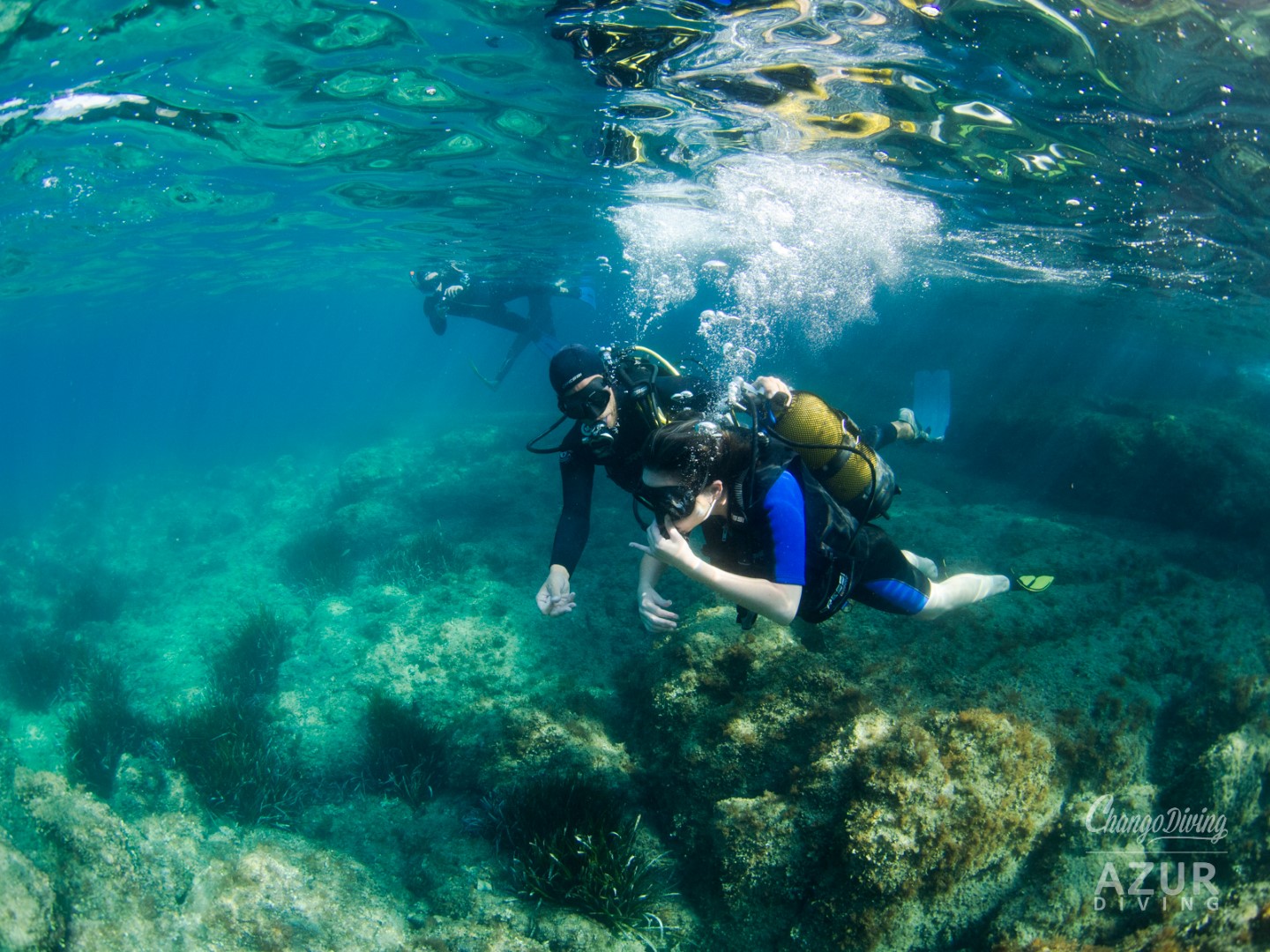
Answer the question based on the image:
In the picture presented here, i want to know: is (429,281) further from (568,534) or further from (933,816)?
(933,816)

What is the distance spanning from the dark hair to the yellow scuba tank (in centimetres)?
104

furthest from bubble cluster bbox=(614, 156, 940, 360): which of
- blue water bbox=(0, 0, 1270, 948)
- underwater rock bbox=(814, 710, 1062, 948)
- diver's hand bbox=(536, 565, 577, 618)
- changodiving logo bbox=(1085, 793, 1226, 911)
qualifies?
changodiving logo bbox=(1085, 793, 1226, 911)

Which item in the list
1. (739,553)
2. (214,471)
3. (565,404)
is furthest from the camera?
(214,471)

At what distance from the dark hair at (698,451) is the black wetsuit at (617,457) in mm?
1033

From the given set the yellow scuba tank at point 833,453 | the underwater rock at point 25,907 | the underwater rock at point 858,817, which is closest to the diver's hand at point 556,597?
the underwater rock at point 858,817

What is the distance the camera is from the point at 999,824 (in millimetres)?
3670

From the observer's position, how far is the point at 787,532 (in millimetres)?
3105

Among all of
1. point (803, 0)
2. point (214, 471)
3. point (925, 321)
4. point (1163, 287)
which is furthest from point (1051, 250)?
point (925, 321)

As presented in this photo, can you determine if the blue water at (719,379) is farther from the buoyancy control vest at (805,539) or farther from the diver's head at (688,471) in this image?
the diver's head at (688,471)

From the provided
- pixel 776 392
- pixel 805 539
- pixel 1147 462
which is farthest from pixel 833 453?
pixel 1147 462

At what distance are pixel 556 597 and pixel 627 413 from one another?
1.47 meters

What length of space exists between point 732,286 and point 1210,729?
47.1m

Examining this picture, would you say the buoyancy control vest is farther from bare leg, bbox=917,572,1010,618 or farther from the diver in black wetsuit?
bare leg, bbox=917,572,1010,618

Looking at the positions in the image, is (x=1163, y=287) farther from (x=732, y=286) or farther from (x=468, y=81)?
(x=732, y=286)
